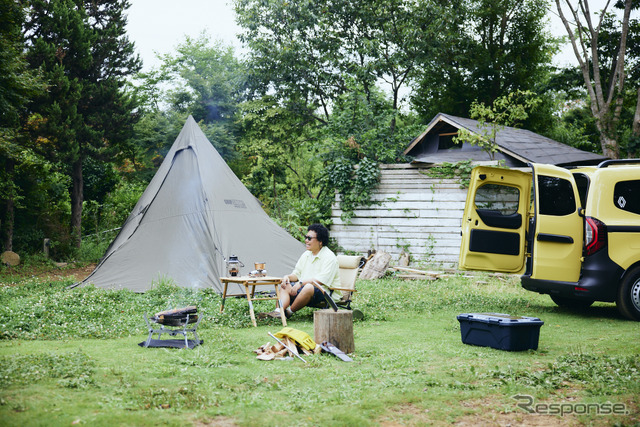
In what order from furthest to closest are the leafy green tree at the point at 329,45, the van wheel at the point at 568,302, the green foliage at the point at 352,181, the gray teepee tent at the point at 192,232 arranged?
1. the leafy green tree at the point at 329,45
2. the green foliage at the point at 352,181
3. the gray teepee tent at the point at 192,232
4. the van wheel at the point at 568,302

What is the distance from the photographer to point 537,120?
24.0m

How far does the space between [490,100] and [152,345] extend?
835 inches

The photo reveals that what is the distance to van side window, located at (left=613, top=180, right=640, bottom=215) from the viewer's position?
284 inches

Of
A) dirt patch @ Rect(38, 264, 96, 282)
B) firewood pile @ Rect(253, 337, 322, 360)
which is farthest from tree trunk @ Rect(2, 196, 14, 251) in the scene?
firewood pile @ Rect(253, 337, 322, 360)

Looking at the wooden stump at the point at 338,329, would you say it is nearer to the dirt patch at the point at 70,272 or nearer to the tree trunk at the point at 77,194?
the dirt patch at the point at 70,272

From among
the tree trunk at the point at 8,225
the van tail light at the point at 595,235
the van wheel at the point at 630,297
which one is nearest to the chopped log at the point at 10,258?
the tree trunk at the point at 8,225

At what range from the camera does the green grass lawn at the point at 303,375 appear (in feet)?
11.7

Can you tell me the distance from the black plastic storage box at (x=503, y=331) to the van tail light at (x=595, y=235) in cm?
206

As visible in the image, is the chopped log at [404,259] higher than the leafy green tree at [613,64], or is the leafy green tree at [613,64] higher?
the leafy green tree at [613,64]

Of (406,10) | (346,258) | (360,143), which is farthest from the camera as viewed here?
(406,10)

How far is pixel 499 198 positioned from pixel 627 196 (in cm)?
552

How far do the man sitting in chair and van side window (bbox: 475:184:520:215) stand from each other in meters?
6.62

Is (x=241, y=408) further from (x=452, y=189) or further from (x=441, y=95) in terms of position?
(x=441, y=95)

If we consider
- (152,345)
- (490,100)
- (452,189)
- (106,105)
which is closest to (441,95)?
(490,100)
